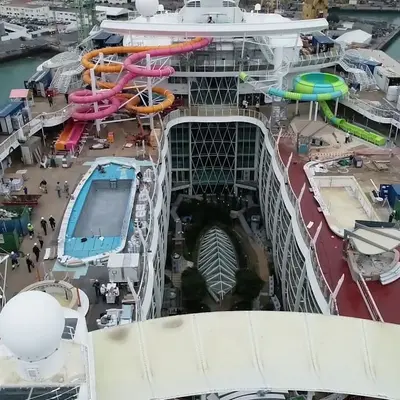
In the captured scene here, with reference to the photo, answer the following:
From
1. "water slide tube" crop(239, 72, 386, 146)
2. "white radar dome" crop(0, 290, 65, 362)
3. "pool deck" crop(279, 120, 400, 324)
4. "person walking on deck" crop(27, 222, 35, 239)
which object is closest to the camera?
"white radar dome" crop(0, 290, 65, 362)

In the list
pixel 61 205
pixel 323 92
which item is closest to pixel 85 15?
pixel 323 92

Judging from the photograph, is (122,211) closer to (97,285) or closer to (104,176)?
(104,176)

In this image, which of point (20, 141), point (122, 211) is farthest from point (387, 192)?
point (20, 141)

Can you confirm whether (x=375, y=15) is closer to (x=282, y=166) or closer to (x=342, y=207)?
(x=282, y=166)

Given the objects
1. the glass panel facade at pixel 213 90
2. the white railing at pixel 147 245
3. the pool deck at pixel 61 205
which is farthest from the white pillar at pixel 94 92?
the glass panel facade at pixel 213 90

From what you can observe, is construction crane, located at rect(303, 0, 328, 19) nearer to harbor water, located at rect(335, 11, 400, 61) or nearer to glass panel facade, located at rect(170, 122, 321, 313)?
harbor water, located at rect(335, 11, 400, 61)

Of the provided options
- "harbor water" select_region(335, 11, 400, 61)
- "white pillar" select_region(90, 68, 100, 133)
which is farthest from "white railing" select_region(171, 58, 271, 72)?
"harbor water" select_region(335, 11, 400, 61)

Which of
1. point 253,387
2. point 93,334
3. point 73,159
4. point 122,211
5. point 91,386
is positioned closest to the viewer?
point 91,386
